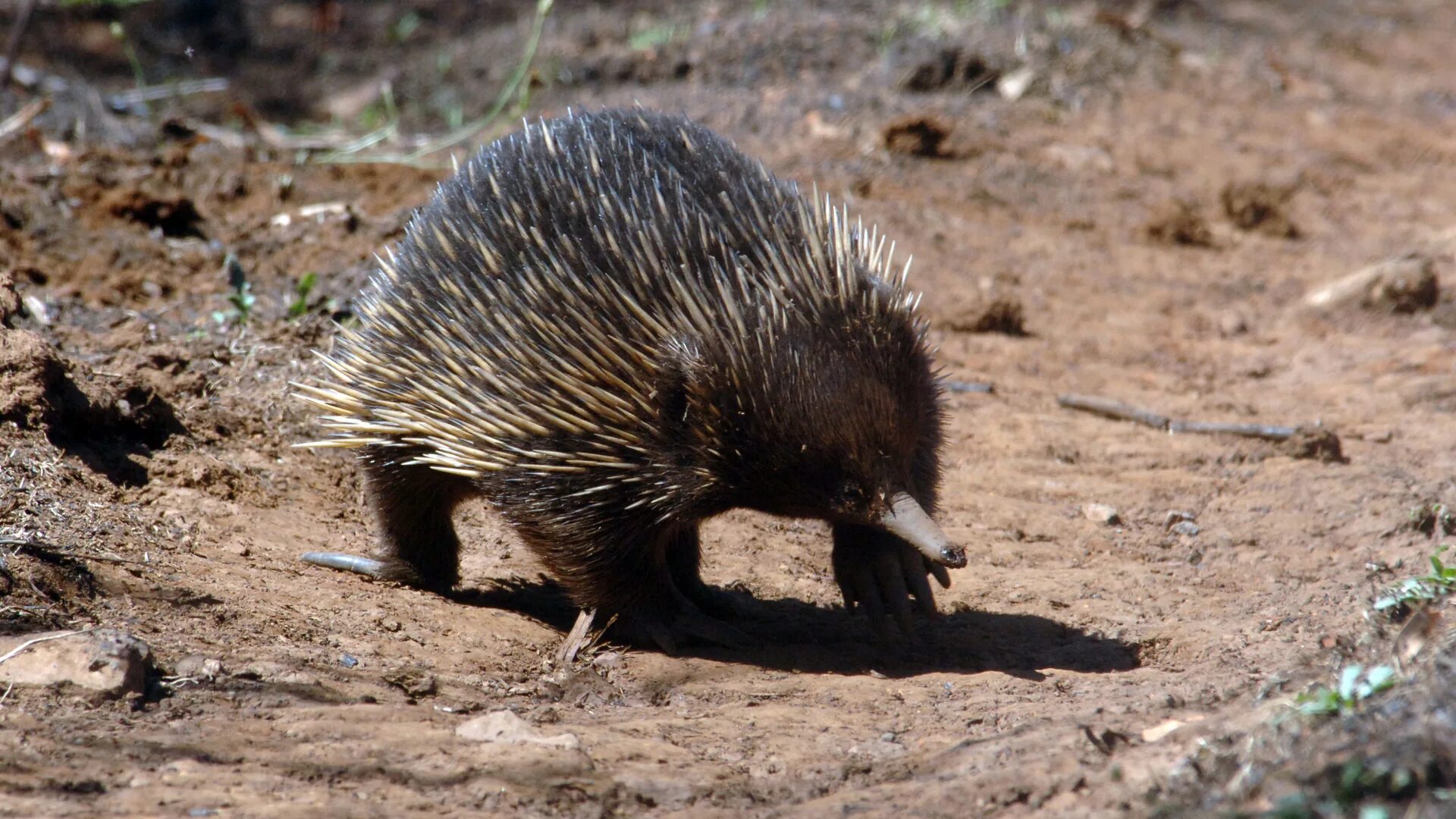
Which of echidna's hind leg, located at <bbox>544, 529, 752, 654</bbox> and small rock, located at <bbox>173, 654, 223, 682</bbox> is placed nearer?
small rock, located at <bbox>173, 654, 223, 682</bbox>

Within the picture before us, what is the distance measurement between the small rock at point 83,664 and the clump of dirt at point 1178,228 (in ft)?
26.3

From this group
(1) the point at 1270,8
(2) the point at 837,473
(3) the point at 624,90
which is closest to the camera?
(2) the point at 837,473

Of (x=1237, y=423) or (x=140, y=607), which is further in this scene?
(x=1237, y=423)

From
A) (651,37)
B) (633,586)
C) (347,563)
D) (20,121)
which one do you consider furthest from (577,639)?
(651,37)

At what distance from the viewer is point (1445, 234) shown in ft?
32.3

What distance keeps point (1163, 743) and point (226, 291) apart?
5760mm

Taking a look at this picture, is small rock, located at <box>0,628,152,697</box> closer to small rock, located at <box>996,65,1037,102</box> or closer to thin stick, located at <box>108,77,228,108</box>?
thin stick, located at <box>108,77,228,108</box>

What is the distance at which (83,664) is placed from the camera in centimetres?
368

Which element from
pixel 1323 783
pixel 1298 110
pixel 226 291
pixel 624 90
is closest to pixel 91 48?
pixel 624 90

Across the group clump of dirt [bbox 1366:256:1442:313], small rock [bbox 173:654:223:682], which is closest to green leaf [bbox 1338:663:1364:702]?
small rock [bbox 173:654:223:682]

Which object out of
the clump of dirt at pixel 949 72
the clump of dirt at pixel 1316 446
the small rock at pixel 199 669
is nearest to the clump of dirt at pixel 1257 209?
the clump of dirt at pixel 949 72

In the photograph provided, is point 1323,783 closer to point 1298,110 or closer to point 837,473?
point 837,473

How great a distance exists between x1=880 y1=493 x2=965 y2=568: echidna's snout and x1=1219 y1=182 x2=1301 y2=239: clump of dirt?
7.23 meters

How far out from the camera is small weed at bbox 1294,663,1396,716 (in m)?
2.94
